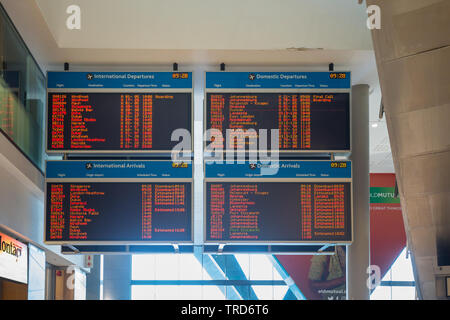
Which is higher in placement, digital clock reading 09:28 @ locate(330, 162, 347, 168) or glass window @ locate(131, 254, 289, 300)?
digital clock reading 09:28 @ locate(330, 162, 347, 168)

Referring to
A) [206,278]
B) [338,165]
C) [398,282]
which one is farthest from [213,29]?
[398,282]

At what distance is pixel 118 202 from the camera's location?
645 cm

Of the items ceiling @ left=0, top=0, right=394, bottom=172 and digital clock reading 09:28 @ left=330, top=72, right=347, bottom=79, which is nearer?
ceiling @ left=0, top=0, right=394, bottom=172

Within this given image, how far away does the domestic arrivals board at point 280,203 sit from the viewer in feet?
21.1

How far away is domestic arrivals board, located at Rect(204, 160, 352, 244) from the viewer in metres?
6.44

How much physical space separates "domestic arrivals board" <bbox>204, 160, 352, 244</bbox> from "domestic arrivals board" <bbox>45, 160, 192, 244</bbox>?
32 centimetres

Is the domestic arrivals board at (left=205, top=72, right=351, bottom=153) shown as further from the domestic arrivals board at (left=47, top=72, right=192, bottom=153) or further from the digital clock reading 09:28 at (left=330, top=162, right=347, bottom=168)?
the domestic arrivals board at (left=47, top=72, right=192, bottom=153)

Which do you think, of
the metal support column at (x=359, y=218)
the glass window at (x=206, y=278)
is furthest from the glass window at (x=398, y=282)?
the metal support column at (x=359, y=218)

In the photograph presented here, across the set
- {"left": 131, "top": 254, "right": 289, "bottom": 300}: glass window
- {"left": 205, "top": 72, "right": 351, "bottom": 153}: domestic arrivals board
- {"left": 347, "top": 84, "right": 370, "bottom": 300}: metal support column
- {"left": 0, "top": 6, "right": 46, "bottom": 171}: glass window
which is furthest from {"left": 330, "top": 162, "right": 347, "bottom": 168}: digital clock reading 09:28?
{"left": 131, "top": 254, "right": 289, "bottom": 300}: glass window

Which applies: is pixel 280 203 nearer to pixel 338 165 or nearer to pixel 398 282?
pixel 338 165

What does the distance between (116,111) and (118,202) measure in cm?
101

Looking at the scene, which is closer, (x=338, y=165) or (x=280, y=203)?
(x=280, y=203)
